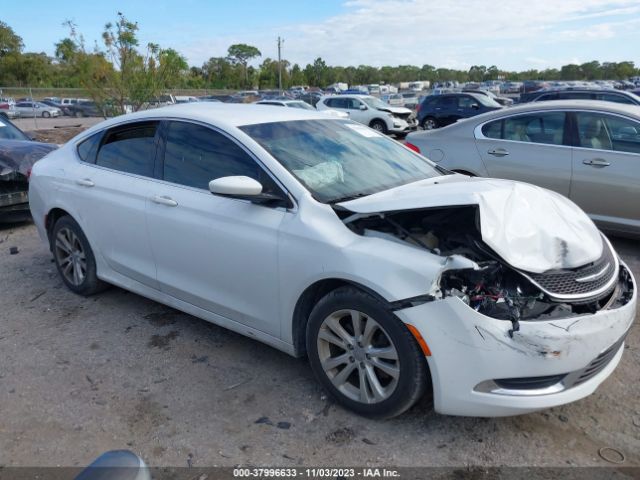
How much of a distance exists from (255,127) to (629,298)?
2.47m

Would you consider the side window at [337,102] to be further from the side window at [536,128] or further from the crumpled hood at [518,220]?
the crumpled hood at [518,220]

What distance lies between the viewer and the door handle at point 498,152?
627cm

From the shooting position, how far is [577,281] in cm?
272

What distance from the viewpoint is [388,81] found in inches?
4606

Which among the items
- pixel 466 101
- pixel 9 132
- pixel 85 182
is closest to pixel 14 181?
pixel 9 132

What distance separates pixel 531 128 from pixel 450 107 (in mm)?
14432

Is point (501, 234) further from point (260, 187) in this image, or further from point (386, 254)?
point (260, 187)

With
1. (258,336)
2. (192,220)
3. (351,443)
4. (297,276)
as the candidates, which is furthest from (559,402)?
(192,220)

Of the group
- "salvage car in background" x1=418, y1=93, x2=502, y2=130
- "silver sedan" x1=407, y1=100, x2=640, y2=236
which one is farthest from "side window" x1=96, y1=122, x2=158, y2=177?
"salvage car in background" x1=418, y1=93, x2=502, y2=130

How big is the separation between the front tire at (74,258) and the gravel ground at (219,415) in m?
0.57

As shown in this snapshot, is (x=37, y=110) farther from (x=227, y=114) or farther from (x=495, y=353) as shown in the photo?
(x=495, y=353)

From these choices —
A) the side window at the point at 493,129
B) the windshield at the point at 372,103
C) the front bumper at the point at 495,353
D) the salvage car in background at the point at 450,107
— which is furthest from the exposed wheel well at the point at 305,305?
the windshield at the point at 372,103

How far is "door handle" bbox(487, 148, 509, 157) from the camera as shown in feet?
20.6

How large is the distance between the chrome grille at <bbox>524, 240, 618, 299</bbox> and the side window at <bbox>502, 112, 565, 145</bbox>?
137 inches
